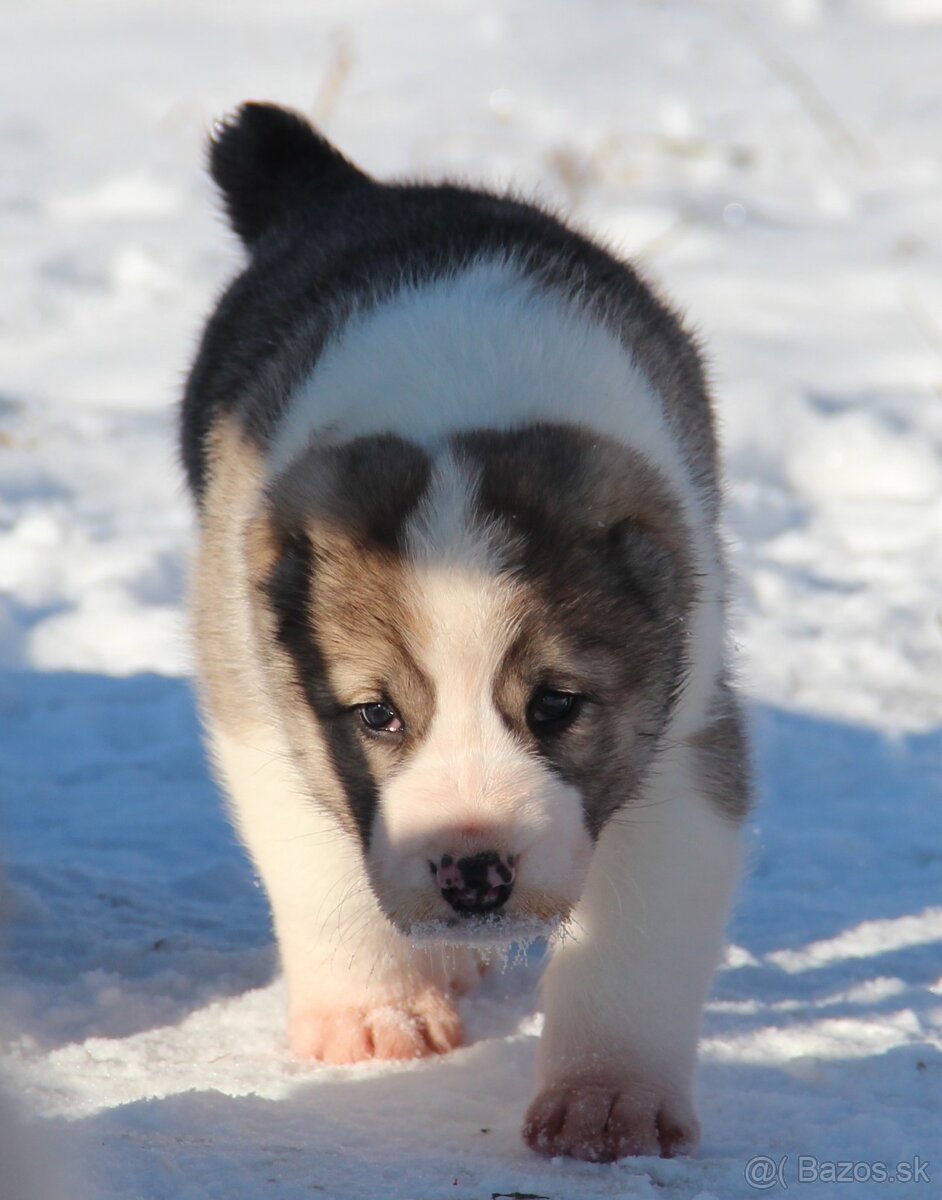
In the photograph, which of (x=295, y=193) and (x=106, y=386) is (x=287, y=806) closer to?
(x=295, y=193)

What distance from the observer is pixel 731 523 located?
243 inches

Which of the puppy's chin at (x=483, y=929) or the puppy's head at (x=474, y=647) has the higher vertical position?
the puppy's head at (x=474, y=647)

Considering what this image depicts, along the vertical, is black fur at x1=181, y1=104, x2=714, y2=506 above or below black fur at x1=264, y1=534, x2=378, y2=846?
above

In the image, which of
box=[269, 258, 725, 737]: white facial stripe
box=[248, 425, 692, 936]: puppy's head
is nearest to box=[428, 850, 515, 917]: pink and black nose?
box=[248, 425, 692, 936]: puppy's head

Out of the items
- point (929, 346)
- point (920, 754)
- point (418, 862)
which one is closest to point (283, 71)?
point (929, 346)

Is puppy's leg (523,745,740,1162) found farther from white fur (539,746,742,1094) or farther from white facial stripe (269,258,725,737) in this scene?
white facial stripe (269,258,725,737)

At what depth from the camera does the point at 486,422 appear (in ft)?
9.39

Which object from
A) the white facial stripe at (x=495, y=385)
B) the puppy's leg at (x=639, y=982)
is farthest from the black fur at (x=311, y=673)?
the puppy's leg at (x=639, y=982)

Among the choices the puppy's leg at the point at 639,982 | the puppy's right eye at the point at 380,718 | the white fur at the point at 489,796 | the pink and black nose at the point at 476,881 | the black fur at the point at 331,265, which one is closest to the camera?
the pink and black nose at the point at 476,881

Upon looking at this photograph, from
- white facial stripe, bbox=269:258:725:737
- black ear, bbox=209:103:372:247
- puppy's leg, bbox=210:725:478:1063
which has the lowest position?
puppy's leg, bbox=210:725:478:1063

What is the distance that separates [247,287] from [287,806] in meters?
1.50

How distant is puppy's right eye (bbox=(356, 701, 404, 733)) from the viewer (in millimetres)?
2650

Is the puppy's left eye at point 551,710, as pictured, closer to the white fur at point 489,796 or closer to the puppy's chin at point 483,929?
the white fur at point 489,796

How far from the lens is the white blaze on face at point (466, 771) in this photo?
2.44 m
